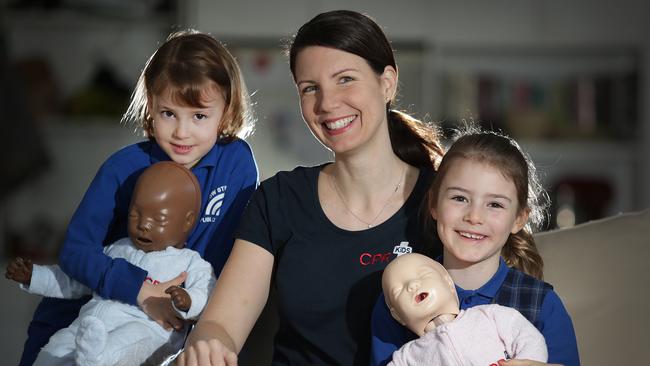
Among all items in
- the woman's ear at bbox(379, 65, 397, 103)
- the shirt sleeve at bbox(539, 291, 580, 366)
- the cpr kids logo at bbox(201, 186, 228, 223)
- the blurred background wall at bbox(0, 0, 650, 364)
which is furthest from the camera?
the blurred background wall at bbox(0, 0, 650, 364)

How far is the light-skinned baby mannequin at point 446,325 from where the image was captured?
62.2 inches

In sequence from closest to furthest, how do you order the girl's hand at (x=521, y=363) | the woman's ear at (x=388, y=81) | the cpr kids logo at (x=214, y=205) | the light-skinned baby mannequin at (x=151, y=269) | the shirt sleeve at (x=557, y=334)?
the girl's hand at (x=521, y=363)
the shirt sleeve at (x=557, y=334)
the light-skinned baby mannequin at (x=151, y=269)
the woman's ear at (x=388, y=81)
the cpr kids logo at (x=214, y=205)

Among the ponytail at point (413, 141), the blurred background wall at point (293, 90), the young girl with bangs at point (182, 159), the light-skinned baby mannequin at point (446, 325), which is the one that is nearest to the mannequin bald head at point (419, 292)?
the light-skinned baby mannequin at point (446, 325)

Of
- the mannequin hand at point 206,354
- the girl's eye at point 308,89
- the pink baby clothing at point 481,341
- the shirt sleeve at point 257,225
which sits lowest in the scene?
the mannequin hand at point 206,354

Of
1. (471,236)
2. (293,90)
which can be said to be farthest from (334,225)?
(293,90)

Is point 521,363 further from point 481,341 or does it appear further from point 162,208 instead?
point 162,208

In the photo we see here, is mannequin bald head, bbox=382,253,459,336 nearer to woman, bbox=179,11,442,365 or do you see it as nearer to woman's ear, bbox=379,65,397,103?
woman, bbox=179,11,442,365

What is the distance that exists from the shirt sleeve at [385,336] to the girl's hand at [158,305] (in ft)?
1.51

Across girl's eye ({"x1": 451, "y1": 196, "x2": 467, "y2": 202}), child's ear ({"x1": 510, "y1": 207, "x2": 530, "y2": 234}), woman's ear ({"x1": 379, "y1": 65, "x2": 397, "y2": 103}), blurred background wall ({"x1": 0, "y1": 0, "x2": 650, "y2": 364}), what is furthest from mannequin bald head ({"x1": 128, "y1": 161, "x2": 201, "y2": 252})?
blurred background wall ({"x1": 0, "y1": 0, "x2": 650, "y2": 364})

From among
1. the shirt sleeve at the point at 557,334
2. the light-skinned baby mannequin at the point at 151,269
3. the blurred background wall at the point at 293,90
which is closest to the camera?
the shirt sleeve at the point at 557,334

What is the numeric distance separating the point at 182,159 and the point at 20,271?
1.46 feet

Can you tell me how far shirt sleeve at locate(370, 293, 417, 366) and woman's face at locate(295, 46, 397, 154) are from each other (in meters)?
0.37

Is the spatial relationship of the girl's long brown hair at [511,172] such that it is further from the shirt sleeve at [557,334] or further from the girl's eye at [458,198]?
the shirt sleeve at [557,334]

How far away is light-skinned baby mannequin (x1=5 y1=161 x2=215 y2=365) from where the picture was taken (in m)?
1.88
